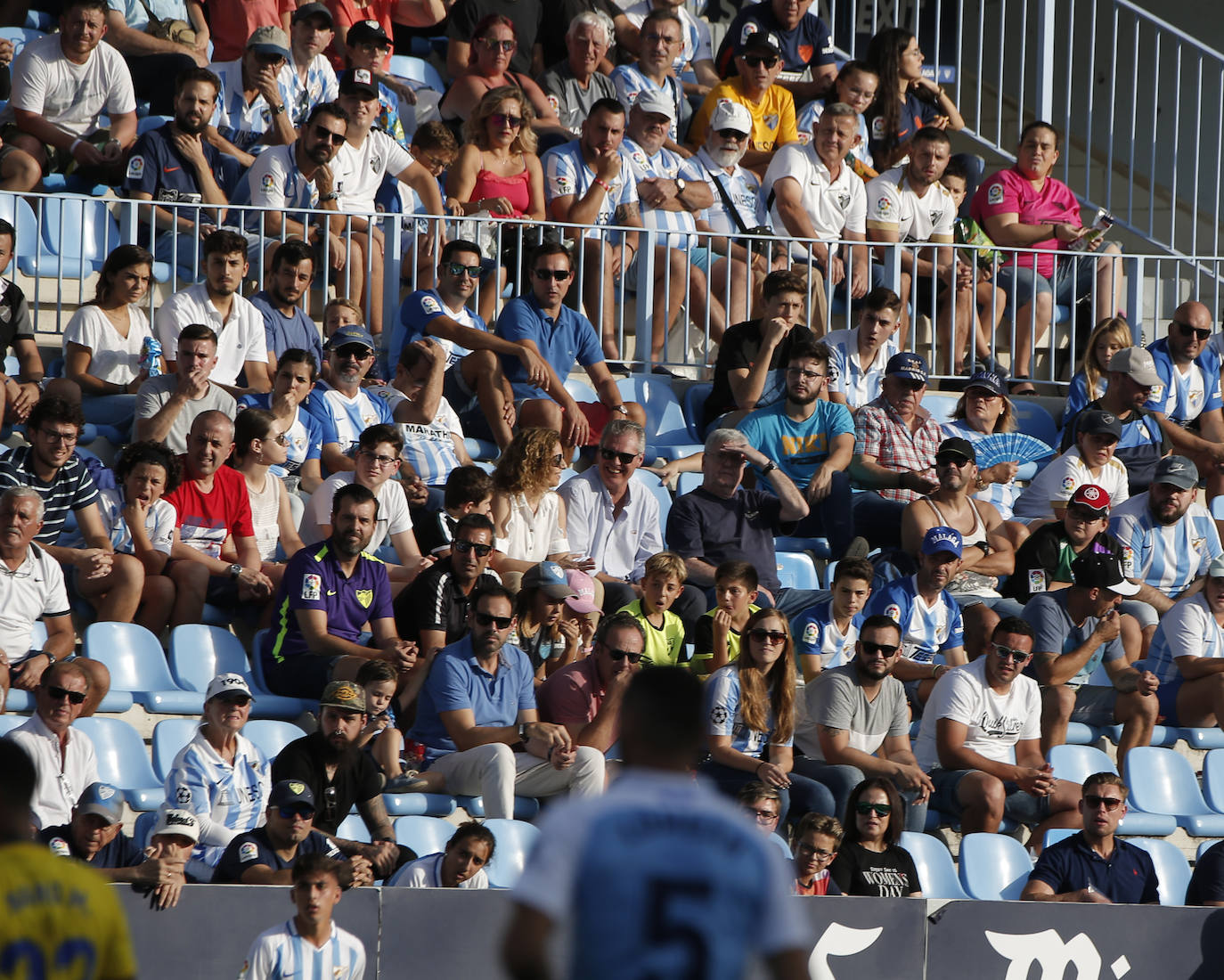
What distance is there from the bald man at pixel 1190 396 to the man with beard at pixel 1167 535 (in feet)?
2.47

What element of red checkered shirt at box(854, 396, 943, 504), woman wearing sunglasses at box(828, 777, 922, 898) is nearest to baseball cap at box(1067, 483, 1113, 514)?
red checkered shirt at box(854, 396, 943, 504)

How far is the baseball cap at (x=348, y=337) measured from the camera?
9664 mm

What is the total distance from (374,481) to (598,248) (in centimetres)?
293

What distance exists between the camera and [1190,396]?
36.8ft

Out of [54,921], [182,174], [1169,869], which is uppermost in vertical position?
[182,174]

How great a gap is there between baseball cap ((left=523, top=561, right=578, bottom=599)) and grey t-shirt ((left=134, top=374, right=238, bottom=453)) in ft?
5.71

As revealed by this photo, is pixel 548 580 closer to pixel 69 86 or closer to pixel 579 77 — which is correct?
pixel 69 86

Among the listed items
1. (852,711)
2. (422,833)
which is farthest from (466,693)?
(852,711)

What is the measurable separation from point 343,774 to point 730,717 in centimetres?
175

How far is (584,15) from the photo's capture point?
13.0 m

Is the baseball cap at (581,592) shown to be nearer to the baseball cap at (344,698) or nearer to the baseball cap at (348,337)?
the baseball cap at (344,698)

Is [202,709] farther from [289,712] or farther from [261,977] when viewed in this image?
[261,977]

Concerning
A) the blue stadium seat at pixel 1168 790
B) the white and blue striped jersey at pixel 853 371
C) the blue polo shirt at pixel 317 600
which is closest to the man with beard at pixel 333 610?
the blue polo shirt at pixel 317 600

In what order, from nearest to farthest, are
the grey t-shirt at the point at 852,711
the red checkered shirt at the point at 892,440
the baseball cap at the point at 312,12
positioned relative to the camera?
the grey t-shirt at the point at 852,711 → the red checkered shirt at the point at 892,440 → the baseball cap at the point at 312,12
